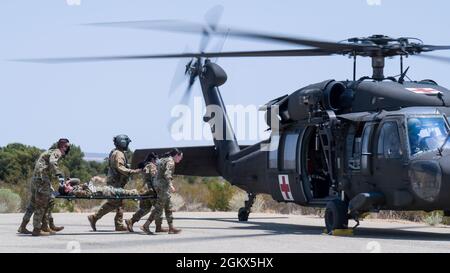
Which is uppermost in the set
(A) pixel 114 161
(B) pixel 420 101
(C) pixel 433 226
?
(B) pixel 420 101

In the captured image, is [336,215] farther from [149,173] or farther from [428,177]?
[149,173]

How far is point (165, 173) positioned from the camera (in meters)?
15.5

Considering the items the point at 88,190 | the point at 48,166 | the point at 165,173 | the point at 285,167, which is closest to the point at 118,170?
the point at 88,190

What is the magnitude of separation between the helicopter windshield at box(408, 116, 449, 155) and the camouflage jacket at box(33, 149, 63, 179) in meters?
6.06

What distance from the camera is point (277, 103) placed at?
59.5 feet

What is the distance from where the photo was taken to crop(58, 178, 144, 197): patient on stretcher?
1525 centimetres

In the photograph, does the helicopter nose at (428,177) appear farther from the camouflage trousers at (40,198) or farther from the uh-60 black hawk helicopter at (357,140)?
the camouflage trousers at (40,198)

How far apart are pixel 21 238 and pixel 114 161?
2.47 m

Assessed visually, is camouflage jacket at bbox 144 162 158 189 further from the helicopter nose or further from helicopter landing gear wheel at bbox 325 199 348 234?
the helicopter nose

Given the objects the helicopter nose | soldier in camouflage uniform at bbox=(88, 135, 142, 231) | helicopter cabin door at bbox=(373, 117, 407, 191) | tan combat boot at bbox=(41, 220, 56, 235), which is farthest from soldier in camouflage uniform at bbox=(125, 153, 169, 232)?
the helicopter nose

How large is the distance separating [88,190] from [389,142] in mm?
5369
